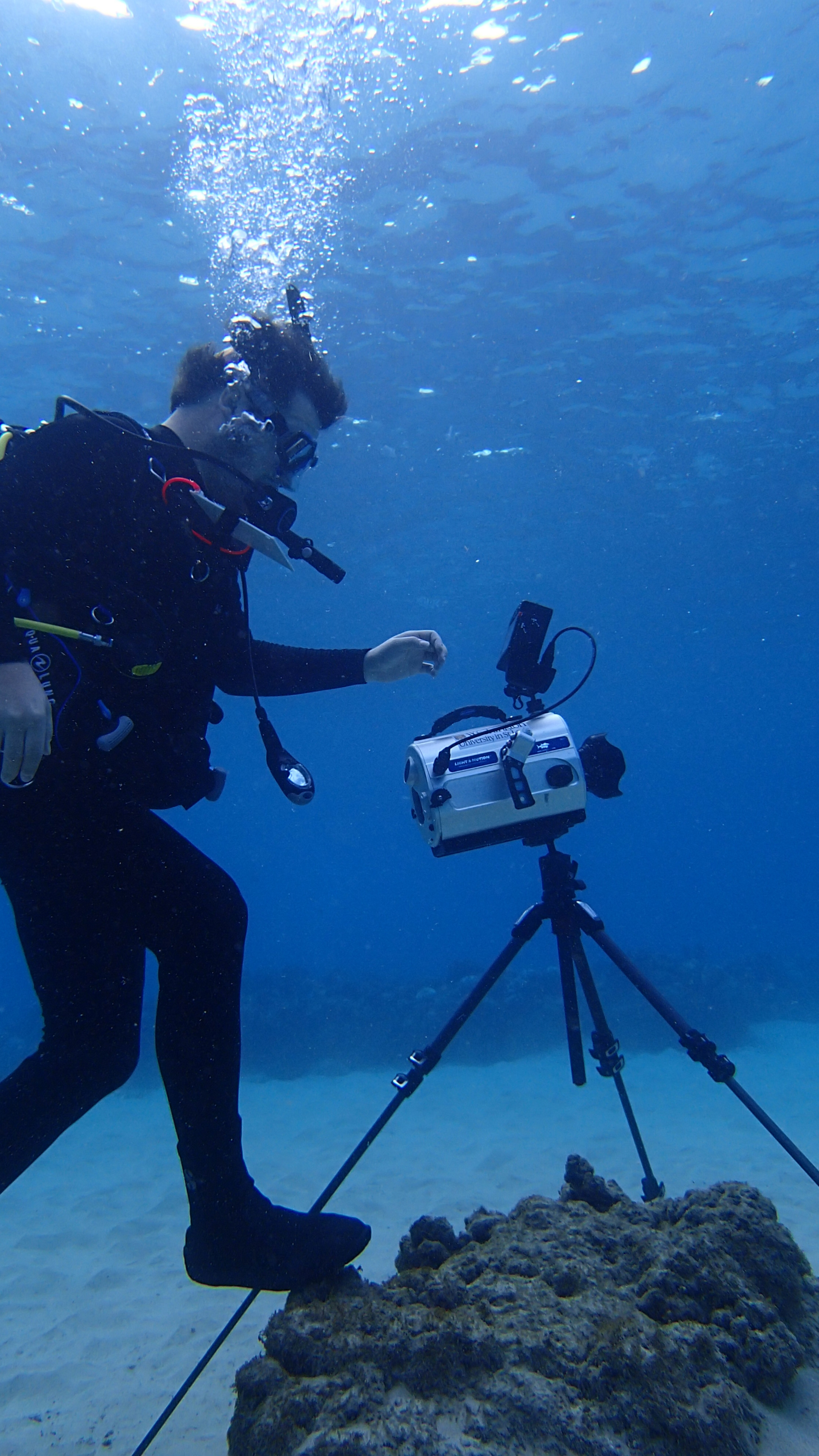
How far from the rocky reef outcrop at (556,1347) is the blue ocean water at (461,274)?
9.47 m

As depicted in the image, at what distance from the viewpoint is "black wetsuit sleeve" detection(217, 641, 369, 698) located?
3232 mm

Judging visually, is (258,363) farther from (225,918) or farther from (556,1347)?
(556,1347)

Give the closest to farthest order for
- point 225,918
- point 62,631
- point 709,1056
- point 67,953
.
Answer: point 62,631
point 67,953
point 225,918
point 709,1056

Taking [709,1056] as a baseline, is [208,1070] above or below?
below

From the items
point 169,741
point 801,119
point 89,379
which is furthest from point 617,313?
point 169,741

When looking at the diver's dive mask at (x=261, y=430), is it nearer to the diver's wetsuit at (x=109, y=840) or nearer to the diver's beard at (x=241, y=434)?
the diver's beard at (x=241, y=434)

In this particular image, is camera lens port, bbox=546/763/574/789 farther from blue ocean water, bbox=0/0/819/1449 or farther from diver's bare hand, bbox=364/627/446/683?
blue ocean water, bbox=0/0/819/1449

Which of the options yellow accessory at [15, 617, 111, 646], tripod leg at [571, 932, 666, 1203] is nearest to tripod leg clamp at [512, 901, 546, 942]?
tripod leg at [571, 932, 666, 1203]

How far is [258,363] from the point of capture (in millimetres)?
2945

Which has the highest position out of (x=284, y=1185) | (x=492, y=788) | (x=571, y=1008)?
(x=492, y=788)

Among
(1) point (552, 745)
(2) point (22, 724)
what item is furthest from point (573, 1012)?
(2) point (22, 724)

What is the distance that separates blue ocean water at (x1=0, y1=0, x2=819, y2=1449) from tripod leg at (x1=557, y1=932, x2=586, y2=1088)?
9352mm

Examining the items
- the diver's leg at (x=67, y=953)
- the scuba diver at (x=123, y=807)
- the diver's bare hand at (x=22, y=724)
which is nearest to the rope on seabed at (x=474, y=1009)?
the scuba diver at (x=123, y=807)

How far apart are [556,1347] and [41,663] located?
2.50 meters
